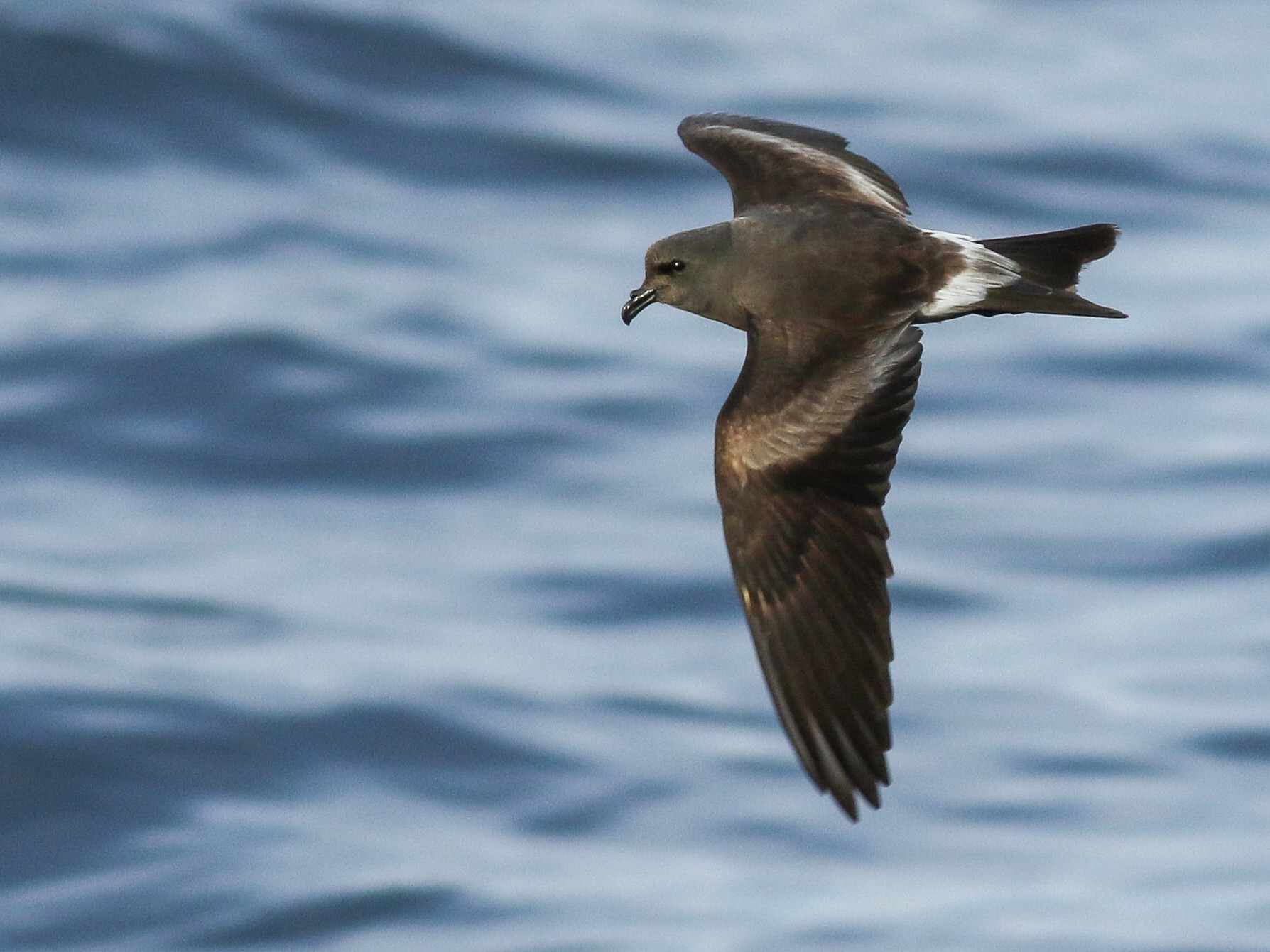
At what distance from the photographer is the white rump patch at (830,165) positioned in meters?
8.88

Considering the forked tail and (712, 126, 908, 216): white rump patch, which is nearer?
the forked tail

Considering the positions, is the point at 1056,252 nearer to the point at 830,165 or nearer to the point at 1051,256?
the point at 1051,256

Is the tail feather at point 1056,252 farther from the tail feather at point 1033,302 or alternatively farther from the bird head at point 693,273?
the bird head at point 693,273

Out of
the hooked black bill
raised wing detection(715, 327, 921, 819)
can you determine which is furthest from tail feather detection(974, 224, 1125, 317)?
the hooked black bill

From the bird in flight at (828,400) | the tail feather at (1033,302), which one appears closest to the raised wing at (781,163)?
the bird in flight at (828,400)

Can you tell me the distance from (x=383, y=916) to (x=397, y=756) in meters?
A: 2.04

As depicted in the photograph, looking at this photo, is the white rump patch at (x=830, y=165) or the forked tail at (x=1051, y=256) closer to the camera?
the forked tail at (x=1051, y=256)

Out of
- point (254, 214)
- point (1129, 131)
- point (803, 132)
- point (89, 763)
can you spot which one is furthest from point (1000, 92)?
point (803, 132)

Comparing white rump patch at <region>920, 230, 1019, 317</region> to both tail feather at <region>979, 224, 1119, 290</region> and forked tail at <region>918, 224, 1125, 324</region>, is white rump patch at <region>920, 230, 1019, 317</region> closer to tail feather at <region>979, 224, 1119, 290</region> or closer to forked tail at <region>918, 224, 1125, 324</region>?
forked tail at <region>918, 224, 1125, 324</region>

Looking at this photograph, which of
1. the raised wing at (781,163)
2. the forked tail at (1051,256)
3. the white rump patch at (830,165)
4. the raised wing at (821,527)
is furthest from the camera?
the white rump patch at (830,165)

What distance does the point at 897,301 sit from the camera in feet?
25.2

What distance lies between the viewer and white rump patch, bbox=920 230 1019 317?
25.1 ft

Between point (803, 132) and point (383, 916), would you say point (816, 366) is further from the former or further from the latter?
point (383, 916)

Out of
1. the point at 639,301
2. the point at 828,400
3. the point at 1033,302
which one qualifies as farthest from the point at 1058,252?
the point at 639,301
